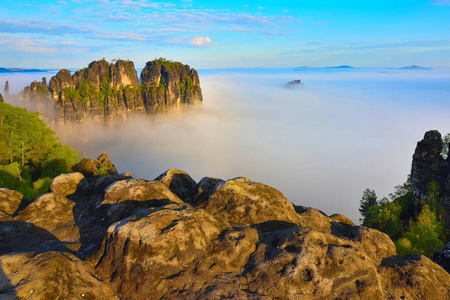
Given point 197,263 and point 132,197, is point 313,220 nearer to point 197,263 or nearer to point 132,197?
point 197,263

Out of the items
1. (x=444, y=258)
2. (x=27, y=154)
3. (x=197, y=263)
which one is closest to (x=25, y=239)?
(x=197, y=263)

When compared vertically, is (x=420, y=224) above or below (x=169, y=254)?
below

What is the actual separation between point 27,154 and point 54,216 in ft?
112

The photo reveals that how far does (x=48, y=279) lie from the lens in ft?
30.6

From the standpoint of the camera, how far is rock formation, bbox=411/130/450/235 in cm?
5054

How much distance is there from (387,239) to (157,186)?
15294mm

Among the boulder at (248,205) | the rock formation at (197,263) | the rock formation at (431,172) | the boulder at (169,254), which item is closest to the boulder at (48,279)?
the rock formation at (197,263)

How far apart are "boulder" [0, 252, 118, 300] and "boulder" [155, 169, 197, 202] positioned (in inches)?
439

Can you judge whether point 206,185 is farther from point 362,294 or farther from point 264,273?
point 362,294

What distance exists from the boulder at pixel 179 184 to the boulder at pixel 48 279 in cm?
1115

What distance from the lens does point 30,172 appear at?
44.7 meters

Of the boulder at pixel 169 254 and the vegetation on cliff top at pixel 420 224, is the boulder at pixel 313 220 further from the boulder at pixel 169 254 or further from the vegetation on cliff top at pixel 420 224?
the vegetation on cliff top at pixel 420 224

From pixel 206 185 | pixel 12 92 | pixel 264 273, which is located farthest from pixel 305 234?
pixel 12 92

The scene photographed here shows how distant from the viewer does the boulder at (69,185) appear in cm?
2303
